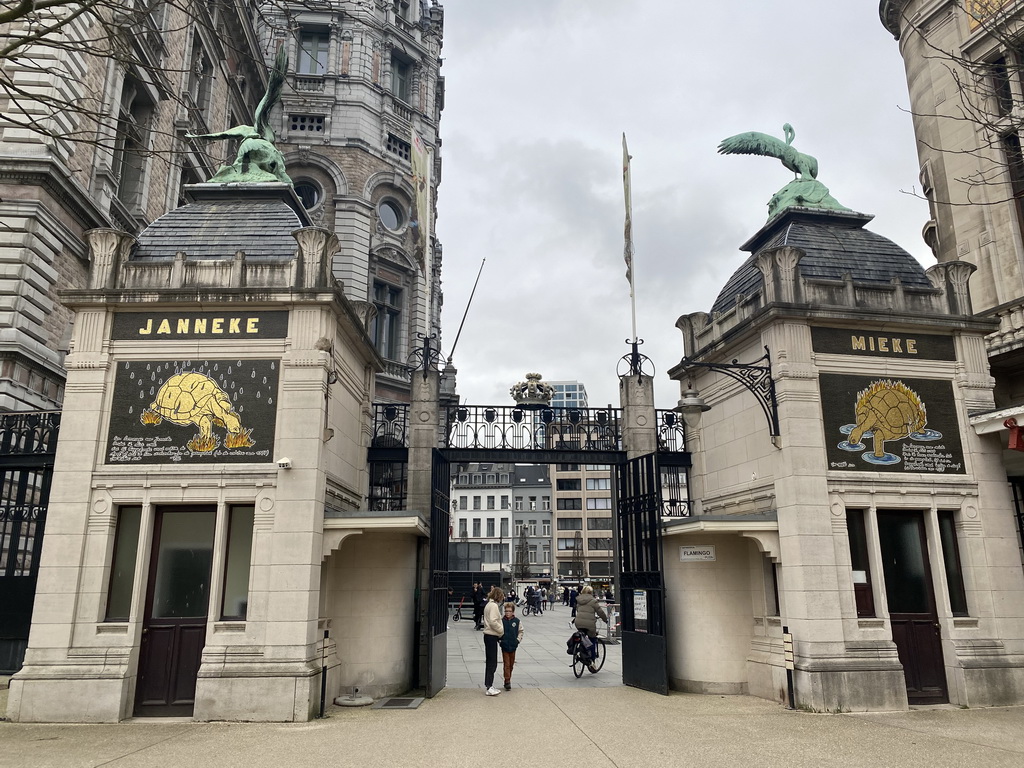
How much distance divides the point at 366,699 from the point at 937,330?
45.5 ft

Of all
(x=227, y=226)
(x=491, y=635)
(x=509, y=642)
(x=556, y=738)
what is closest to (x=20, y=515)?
(x=227, y=226)

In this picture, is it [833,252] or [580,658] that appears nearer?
[833,252]

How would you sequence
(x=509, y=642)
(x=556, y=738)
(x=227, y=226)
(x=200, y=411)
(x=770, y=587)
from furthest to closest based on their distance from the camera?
(x=509, y=642) → (x=227, y=226) → (x=770, y=587) → (x=200, y=411) → (x=556, y=738)

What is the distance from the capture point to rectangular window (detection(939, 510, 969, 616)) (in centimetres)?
1438

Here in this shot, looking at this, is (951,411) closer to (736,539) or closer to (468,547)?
(736,539)

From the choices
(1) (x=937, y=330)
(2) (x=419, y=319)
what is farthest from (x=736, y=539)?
(2) (x=419, y=319)

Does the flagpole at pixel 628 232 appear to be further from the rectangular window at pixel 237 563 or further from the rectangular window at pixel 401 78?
the rectangular window at pixel 401 78

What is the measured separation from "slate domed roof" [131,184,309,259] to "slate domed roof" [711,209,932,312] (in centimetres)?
1037

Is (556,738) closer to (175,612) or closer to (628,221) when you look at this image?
(175,612)

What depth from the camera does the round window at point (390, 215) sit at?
41500mm

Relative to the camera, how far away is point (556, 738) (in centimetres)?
1119

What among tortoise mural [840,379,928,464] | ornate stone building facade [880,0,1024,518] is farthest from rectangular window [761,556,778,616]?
ornate stone building facade [880,0,1024,518]

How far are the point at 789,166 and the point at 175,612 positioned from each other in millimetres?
17115

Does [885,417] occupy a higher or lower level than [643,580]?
higher
